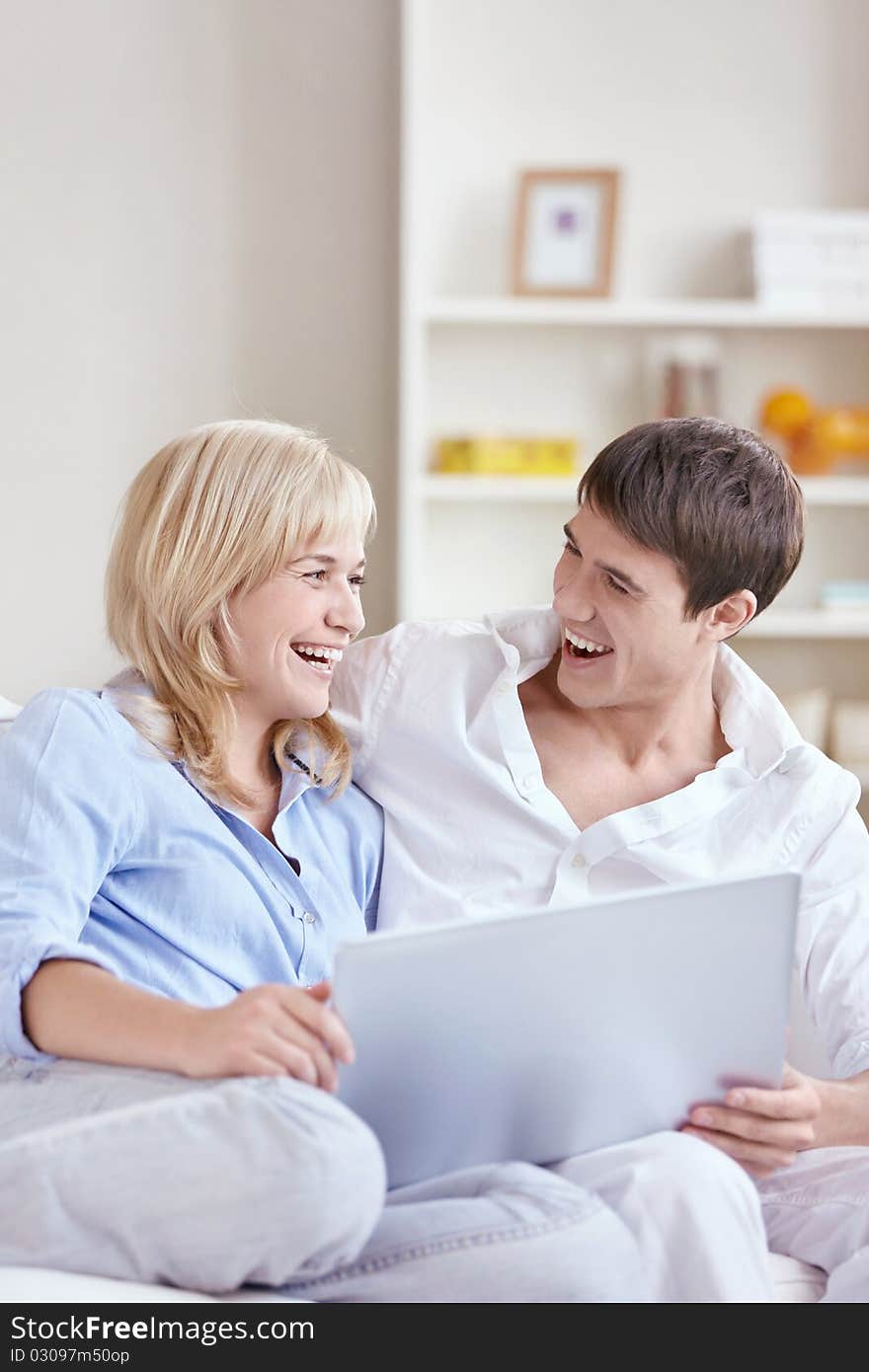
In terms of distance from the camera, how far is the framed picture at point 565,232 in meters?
3.29

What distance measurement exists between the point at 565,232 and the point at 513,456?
508mm

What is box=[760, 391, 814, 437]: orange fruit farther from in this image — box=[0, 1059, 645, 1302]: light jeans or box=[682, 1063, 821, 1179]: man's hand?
box=[0, 1059, 645, 1302]: light jeans

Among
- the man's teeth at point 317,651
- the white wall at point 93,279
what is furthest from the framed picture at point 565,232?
the man's teeth at point 317,651

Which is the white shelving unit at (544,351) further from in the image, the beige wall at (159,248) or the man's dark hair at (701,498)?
the man's dark hair at (701,498)

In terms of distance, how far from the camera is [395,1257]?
1.10m

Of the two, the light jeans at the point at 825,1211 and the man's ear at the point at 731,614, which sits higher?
the man's ear at the point at 731,614

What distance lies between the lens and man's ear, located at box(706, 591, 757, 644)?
5.64 ft

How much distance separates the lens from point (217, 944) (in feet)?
4.72

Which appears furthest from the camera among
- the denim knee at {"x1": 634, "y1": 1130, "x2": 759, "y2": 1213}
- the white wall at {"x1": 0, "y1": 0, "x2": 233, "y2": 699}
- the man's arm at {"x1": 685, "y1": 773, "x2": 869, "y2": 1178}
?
the white wall at {"x1": 0, "y1": 0, "x2": 233, "y2": 699}

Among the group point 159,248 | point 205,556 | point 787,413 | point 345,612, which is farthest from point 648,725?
point 159,248

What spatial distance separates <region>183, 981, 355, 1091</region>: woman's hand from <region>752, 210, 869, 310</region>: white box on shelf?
8.28 ft

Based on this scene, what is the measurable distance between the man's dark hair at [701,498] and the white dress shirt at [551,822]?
0.17m

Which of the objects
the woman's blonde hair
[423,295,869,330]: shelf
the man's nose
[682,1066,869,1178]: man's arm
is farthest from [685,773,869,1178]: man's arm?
[423,295,869,330]: shelf
